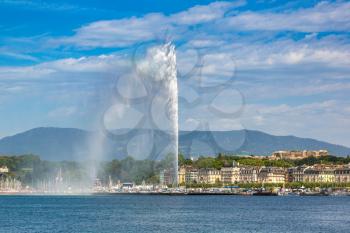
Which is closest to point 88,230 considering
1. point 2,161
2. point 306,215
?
point 306,215

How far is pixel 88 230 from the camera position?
41.4 m

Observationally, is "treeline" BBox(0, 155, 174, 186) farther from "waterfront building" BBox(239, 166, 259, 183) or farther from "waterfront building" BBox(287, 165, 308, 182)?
"waterfront building" BBox(287, 165, 308, 182)

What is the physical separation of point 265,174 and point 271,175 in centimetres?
114

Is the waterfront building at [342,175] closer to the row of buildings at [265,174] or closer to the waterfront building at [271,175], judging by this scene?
the row of buildings at [265,174]

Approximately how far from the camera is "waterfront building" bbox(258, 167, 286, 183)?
142250 millimetres

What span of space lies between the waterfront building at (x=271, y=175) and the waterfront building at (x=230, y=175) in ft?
16.0

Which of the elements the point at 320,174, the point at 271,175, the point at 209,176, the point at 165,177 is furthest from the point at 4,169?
the point at 320,174

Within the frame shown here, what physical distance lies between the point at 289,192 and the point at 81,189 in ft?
120

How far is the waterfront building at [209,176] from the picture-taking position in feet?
493

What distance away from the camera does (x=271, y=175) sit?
143m

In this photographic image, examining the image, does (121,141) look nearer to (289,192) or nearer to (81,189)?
(81,189)

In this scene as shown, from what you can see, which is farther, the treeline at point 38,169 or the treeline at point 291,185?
the treeline at point 38,169

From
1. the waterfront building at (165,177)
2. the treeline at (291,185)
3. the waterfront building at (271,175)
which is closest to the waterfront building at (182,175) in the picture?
the waterfront building at (165,177)

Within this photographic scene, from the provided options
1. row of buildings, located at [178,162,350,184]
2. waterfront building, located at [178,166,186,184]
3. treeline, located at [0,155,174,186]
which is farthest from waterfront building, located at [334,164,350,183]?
waterfront building, located at [178,166,186,184]
